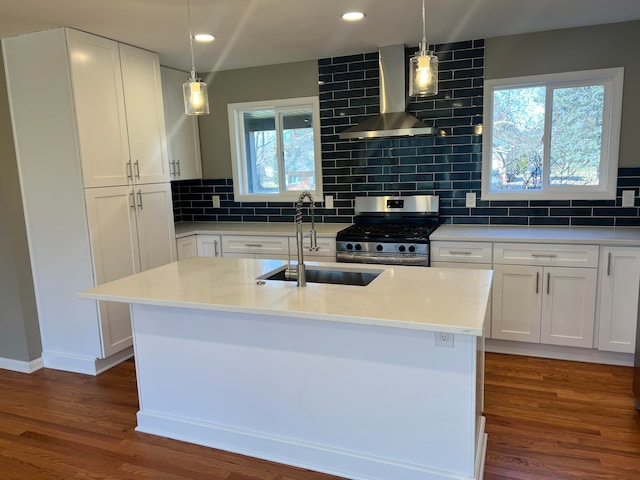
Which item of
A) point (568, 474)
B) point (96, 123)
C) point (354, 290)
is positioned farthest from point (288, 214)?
point (568, 474)

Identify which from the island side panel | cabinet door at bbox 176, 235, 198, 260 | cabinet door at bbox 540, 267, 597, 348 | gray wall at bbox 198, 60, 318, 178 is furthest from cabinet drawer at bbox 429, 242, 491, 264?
cabinet door at bbox 176, 235, 198, 260

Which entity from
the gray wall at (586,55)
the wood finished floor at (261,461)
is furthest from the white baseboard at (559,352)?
the gray wall at (586,55)

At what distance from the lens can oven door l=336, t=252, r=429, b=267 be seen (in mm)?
3418

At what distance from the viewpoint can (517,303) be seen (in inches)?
129

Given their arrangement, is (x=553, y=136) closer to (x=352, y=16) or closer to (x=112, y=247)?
(x=352, y=16)

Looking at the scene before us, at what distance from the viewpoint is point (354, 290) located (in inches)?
82.8

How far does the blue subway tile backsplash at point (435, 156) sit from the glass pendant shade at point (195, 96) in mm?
2051

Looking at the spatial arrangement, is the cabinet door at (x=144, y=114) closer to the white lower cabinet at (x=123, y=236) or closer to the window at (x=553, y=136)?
the white lower cabinet at (x=123, y=236)

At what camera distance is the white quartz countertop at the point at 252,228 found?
3.90 m

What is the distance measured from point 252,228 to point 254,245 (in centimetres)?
25

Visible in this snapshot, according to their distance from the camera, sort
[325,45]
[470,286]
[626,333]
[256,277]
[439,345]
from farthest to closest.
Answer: [325,45] → [626,333] → [256,277] → [470,286] → [439,345]

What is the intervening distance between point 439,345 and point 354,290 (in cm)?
44

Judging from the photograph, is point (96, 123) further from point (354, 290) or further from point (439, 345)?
point (439, 345)

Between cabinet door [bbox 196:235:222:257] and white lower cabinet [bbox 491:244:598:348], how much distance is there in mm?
2312
